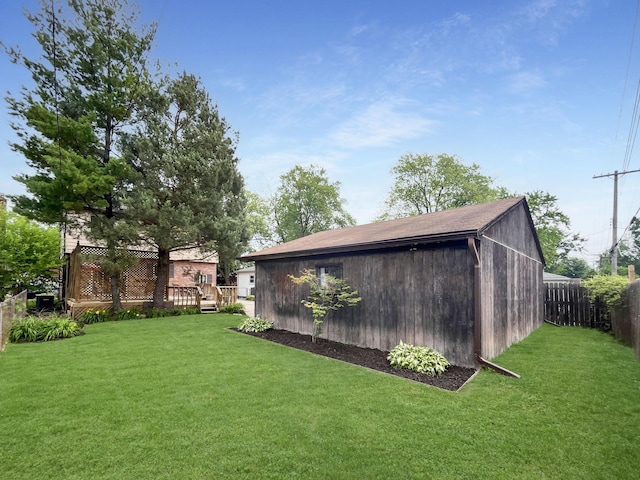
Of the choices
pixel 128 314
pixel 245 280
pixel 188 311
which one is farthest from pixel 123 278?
pixel 245 280

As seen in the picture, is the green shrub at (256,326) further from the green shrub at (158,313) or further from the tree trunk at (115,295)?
the tree trunk at (115,295)

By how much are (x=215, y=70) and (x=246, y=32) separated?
2.34 m

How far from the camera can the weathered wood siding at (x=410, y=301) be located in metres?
5.79

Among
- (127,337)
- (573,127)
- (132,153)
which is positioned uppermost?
(573,127)

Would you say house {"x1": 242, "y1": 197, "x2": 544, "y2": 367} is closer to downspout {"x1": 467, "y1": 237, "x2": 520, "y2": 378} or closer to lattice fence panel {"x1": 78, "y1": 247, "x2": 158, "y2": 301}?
downspout {"x1": 467, "y1": 237, "x2": 520, "y2": 378}

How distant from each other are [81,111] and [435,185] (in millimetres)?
26603

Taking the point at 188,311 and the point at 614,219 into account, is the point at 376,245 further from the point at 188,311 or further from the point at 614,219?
the point at 614,219

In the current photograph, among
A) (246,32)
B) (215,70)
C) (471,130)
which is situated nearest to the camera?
(246,32)

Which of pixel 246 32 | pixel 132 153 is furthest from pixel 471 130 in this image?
pixel 132 153

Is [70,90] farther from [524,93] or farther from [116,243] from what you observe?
[524,93]

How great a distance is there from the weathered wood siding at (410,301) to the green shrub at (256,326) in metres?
1.52

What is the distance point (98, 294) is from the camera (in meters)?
14.1

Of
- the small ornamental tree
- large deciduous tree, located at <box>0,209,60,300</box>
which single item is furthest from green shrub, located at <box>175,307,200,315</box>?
the small ornamental tree

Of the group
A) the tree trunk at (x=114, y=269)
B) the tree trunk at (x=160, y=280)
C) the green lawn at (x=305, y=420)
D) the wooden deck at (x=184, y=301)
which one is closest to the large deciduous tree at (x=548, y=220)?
the green lawn at (x=305, y=420)
